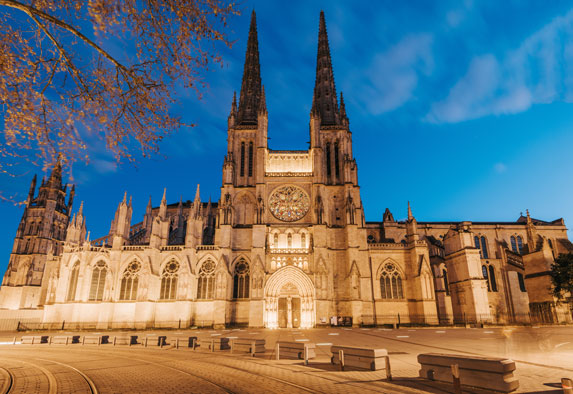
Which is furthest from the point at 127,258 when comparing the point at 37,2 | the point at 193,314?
the point at 37,2

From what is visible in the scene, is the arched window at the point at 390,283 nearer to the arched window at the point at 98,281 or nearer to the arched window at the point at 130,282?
the arched window at the point at 130,282

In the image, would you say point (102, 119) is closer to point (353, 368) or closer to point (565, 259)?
point (353, 368)

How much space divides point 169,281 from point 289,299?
12.6 m

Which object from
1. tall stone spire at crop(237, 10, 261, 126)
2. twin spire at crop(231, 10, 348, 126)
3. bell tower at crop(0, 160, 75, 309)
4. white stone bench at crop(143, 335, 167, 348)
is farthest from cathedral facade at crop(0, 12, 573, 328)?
bell tower at crop(0, 160, 75, 309)

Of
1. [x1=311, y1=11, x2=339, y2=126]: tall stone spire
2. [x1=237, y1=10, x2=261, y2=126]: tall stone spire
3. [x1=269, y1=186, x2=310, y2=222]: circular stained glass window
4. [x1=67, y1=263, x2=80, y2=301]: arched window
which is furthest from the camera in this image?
[x1=237, y1=10, x2=261, y2=126]: tall stone spire

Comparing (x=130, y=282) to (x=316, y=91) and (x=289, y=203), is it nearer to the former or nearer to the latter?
(x=289, y=203)

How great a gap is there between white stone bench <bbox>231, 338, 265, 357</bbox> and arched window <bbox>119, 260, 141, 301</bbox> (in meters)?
24.4

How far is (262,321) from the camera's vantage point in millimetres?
31547

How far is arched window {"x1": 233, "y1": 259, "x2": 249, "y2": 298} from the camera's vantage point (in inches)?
1336

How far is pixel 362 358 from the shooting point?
29.1 ft

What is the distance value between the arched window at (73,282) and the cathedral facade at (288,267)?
126 mm

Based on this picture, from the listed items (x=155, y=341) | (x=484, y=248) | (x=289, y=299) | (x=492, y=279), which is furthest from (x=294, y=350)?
(x=484, y=248)

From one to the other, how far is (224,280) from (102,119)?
27856mm

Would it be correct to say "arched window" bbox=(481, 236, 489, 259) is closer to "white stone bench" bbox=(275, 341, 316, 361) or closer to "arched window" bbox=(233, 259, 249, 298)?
"arched window" bbox=(233, 259, 249, 298)
